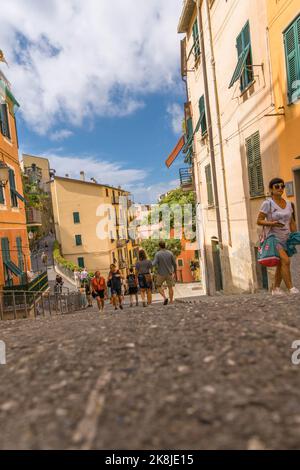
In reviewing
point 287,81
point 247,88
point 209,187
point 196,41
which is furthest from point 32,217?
point 287,81

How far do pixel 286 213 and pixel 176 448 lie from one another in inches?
164

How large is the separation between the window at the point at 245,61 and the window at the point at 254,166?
1.69m

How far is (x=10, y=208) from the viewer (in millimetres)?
17547

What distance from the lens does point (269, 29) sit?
354 inches

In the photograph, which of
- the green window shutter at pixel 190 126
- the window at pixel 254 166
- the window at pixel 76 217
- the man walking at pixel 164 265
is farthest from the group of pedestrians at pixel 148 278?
the window at pixel 76 217

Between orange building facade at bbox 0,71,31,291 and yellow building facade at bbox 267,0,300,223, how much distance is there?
11394mm

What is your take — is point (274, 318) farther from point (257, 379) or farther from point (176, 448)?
point (176, 448)

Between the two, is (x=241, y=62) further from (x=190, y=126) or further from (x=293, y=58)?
(x=190, y=126)

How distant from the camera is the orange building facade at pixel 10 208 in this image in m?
16.1

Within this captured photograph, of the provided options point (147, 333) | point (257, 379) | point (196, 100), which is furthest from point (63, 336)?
point (196, 100)

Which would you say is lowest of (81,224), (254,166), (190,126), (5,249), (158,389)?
(158,389)

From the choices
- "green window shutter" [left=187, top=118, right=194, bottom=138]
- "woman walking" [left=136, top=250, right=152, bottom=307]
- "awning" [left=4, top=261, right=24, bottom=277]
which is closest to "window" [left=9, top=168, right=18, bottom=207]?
"awning" [left=4, top=261, right=24, bottom=277]

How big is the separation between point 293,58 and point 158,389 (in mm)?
8278

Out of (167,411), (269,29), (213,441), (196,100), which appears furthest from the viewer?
(196,100)
